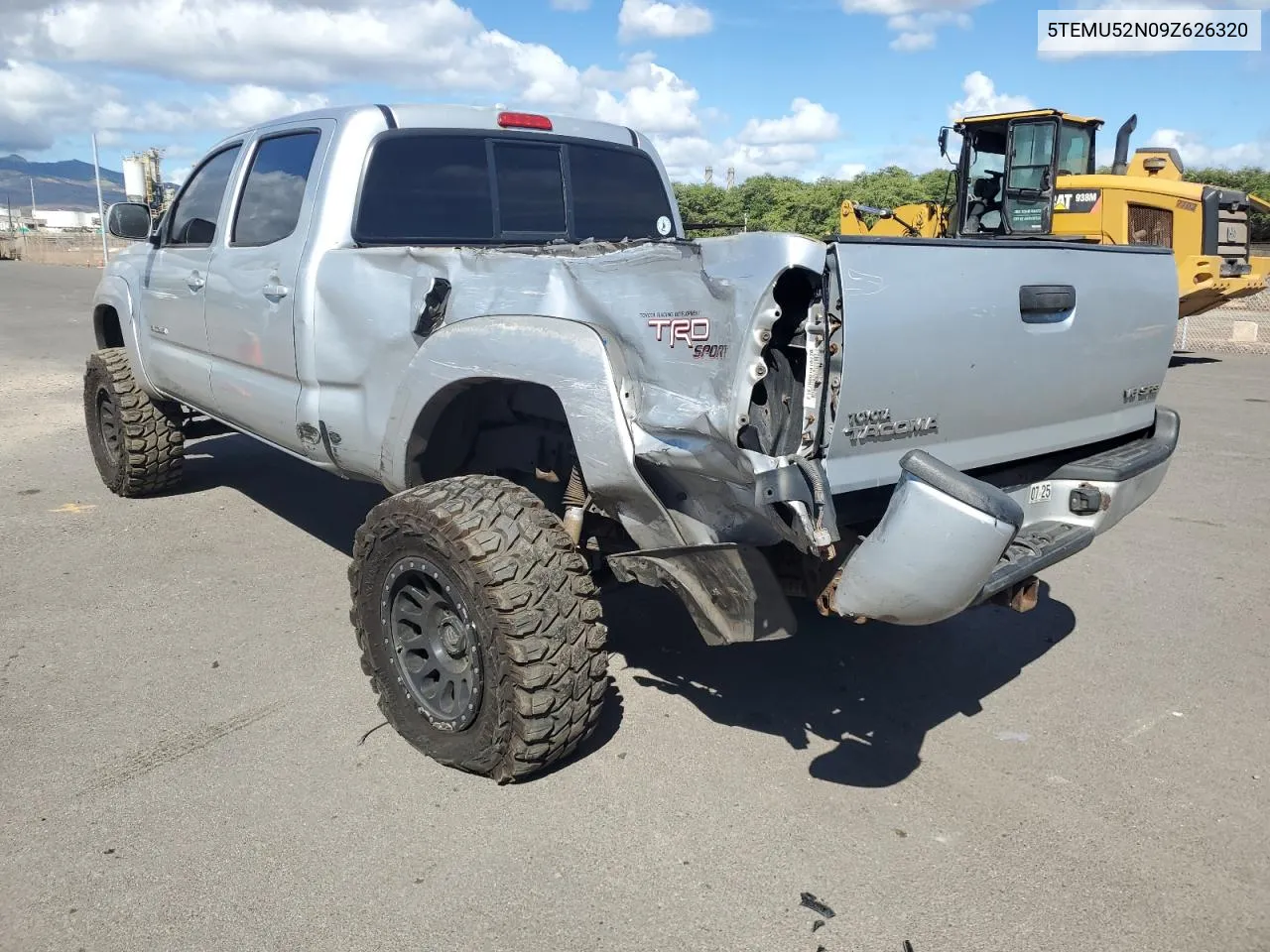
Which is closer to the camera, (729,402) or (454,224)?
(729,402)

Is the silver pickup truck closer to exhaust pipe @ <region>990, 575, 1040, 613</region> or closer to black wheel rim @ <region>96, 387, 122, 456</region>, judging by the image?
exhaust pipe @ <region>990, 575, 1040, 613</region>

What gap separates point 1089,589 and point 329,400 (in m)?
3.76

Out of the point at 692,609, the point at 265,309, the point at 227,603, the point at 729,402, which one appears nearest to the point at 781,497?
the point at 729,402

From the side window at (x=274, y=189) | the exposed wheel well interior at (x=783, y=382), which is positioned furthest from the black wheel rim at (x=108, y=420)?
the exposed wheel well interior at (x=783, y=382)

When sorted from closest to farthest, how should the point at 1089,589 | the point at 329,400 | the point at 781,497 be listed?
the point at 781,497
the point at 329,400
the point at 1089,589

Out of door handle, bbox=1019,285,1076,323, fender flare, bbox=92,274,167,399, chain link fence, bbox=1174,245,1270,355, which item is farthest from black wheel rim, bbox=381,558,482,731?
chain link fence, bbox=1174,245,1270,355

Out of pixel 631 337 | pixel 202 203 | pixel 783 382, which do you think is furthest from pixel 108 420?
pixel 783 382

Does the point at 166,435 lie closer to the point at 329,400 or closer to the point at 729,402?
the point at 329,400

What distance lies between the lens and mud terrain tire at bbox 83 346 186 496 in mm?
6227

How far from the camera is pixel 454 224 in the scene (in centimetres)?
444

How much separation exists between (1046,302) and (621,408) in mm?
1404

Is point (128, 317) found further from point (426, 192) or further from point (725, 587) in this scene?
point (725, 587)

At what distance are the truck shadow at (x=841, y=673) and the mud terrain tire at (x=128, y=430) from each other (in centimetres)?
313

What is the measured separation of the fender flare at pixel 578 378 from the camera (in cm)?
290
